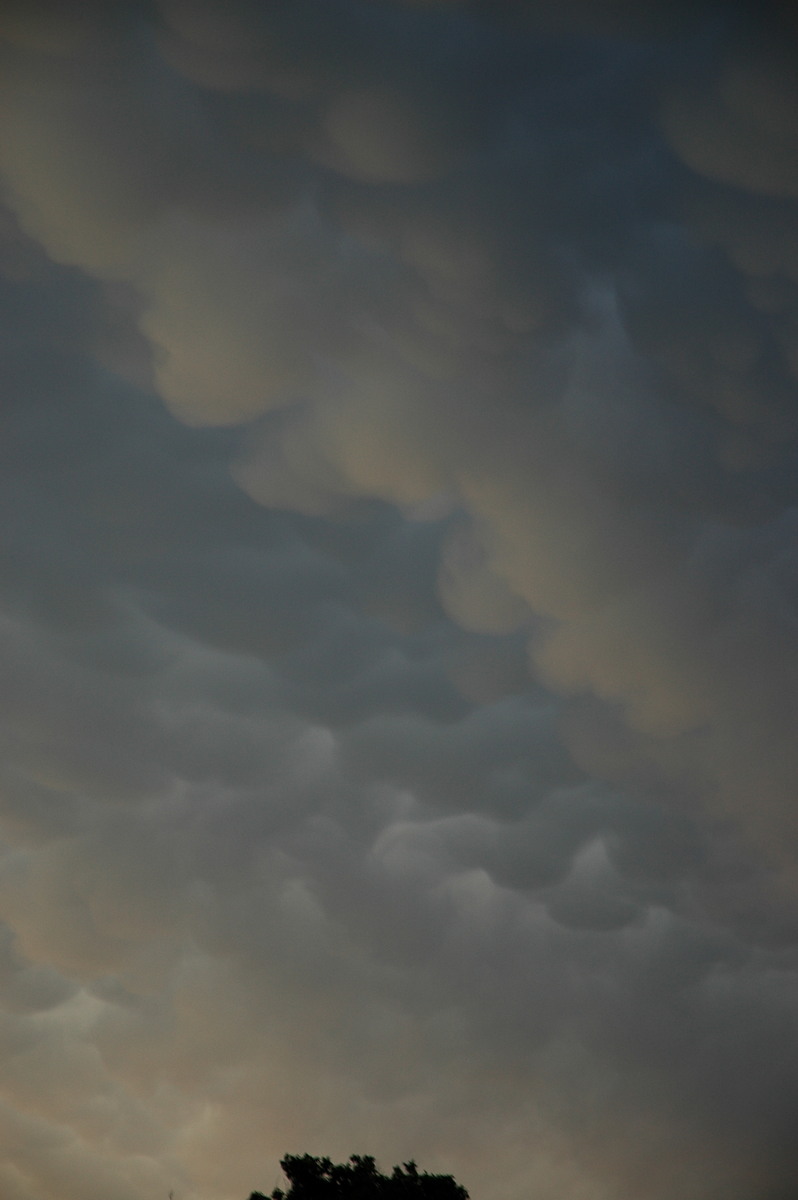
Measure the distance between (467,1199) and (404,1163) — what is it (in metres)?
5.60

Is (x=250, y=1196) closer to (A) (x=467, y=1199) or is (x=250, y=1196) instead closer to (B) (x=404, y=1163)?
(B) (x=404, y=1163)

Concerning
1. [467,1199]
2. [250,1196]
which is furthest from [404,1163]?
[250,1196]

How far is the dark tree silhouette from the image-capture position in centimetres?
6762

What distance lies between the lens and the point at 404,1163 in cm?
6994

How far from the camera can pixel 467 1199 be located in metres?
69.1

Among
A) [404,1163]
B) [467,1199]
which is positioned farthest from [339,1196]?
[467,1199]

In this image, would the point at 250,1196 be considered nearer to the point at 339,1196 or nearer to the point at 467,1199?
the point at 339,1196

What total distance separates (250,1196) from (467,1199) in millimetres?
17358

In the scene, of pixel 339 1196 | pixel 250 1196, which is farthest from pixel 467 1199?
pixel 250 1196

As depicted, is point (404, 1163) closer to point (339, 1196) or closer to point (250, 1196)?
point (339, 1196)

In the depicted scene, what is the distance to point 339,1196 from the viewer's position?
67750mm

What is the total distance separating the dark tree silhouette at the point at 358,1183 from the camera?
67.6 meters

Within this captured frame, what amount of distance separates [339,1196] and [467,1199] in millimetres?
10280

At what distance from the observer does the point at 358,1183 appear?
68.4 meters
